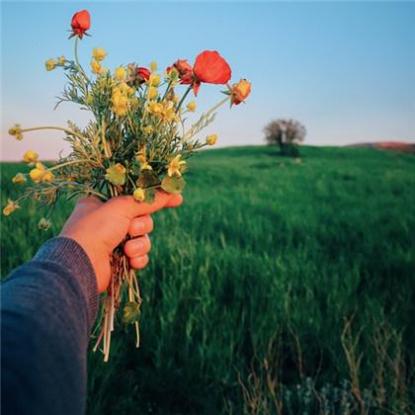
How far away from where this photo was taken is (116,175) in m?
1.18

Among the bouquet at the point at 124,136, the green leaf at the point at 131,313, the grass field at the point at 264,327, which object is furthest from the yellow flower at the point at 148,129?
the grass field at the point at 264,327

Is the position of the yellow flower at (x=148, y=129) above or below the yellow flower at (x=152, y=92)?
below

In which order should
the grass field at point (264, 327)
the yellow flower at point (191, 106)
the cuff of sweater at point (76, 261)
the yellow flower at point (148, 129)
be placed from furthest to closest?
the grass field at point (264, 327) < the yellow flower at point (191, 106) < the yellow flower at point (148, 129) < the cuff of sweater at point (76, 261)

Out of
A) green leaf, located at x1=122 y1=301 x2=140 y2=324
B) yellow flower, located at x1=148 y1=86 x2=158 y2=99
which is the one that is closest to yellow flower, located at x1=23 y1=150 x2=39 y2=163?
yellow flower, located at x1=148 y1=86 x2=158 y2=99

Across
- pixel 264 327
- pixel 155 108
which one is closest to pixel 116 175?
pixel 155 108

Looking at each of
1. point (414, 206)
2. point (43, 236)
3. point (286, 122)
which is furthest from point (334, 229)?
point (286, 122)

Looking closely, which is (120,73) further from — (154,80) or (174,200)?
(174,200)

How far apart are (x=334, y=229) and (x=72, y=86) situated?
13.2 ft

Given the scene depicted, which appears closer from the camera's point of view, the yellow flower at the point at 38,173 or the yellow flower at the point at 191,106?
the yellow flower at the point at 38,173

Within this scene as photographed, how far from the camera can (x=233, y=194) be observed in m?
7.86

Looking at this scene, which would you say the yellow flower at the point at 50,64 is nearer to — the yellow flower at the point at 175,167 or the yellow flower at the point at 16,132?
the yellow flower at the point at 16,132

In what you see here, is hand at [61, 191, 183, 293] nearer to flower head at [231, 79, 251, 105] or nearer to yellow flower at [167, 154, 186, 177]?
yellow flower at [167, 154, 186, 177]

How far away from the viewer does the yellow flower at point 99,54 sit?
132cm

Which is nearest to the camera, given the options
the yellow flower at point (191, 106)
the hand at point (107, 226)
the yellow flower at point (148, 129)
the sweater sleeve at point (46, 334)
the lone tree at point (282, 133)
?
the sweater sleeve at point (46, 334)
